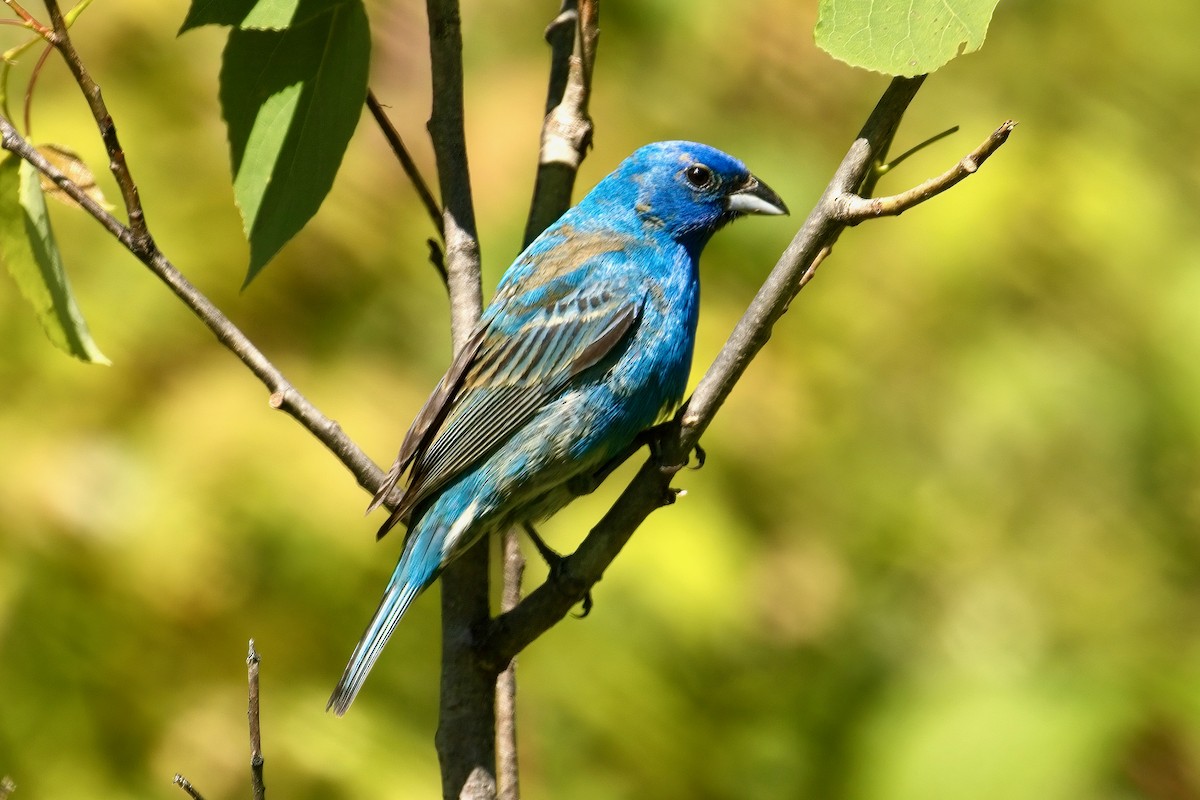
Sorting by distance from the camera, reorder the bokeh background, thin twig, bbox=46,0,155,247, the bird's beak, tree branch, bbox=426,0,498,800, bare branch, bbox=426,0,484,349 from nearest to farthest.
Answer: thin twig, bbox=46,0,155,247
tree branch, bbox=426,0,498,800
bare branch, bbox=426,0,484,349
the bokeh background
the bird's beak

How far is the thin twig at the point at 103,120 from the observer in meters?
2.02

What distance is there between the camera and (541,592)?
2.30m

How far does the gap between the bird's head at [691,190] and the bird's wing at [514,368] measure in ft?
1.27

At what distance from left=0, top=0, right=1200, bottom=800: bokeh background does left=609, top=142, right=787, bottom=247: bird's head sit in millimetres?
422

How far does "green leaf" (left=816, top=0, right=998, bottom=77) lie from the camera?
1.92m

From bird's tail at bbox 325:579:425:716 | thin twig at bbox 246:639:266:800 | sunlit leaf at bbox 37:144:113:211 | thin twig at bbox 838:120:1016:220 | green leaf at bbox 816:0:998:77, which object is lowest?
thin twig at bbox 246:639:266:800

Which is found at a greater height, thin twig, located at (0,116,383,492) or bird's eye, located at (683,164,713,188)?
bird's eye, located at (683,164,713,188)

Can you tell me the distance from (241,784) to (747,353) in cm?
224

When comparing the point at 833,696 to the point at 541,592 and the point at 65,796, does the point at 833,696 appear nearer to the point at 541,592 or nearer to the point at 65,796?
the point at 541,592

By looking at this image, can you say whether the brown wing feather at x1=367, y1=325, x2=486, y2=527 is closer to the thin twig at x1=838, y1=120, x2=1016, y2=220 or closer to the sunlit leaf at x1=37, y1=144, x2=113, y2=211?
the sunlit leaf at x1=37, y1=144, x2=113, y2=211

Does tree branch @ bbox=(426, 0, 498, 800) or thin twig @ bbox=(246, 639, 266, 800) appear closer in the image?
thin twig @ bbox=(246, 639, 266, 800)

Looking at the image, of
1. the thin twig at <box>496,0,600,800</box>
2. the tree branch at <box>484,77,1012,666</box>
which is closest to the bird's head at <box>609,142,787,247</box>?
the thin twig at <box>496,0,600,800</box>

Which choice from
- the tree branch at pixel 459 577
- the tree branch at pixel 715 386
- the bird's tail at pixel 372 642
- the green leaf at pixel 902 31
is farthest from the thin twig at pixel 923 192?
the bird's tail at pixel 372 642

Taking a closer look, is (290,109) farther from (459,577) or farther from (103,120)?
(459,577)
